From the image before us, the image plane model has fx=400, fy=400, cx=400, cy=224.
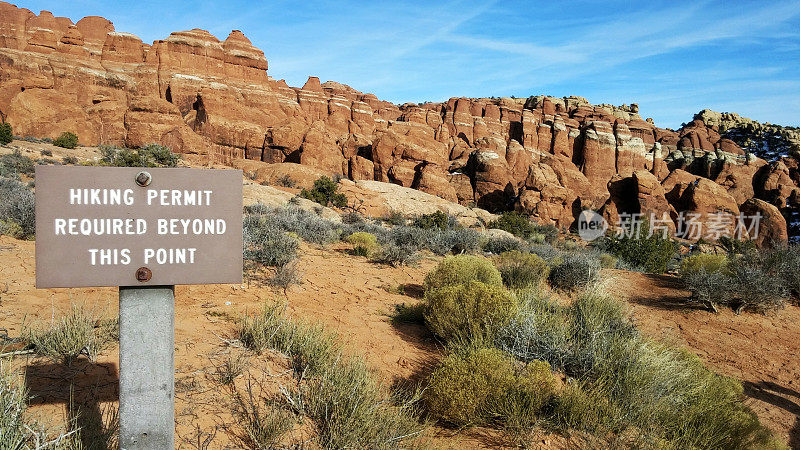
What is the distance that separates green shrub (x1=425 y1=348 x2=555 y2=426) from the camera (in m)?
3.66

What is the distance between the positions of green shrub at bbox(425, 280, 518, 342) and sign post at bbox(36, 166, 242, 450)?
3.35 metres

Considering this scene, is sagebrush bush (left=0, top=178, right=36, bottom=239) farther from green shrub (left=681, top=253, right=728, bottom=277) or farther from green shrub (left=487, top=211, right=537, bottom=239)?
green shrub (left=487, top=211, right=537, bottom=239)

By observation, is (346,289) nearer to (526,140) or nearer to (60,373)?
(60,373)

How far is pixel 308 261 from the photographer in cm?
995

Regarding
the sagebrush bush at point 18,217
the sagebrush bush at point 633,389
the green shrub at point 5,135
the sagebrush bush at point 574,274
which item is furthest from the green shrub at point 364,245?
the green shrub at point 5,135

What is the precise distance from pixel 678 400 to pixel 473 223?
100ft

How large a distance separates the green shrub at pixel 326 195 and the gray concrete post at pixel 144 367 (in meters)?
27.2

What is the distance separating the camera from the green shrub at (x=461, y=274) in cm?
775

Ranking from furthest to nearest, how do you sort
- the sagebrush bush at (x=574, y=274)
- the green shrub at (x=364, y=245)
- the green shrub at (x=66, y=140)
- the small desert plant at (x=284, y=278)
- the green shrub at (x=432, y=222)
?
1. the green shrub at (x=66, y=140)
2. the green shrub at (x=432, y=222)
3. the green shrub at (x=364, y=245)
4. the sagebrush bush at (x=574, y=274)
5. the small desert plant at (x=284, y=278)

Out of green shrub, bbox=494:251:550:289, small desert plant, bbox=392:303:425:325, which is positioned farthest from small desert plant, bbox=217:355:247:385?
green shrub, bbox=494:251:550:289

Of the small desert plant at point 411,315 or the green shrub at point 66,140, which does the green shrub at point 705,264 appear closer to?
the small desert plant at point 411,315

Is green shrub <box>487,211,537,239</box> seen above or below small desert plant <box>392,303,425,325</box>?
above

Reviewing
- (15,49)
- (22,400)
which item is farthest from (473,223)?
(15,49)

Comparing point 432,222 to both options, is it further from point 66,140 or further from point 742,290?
point 66,140
